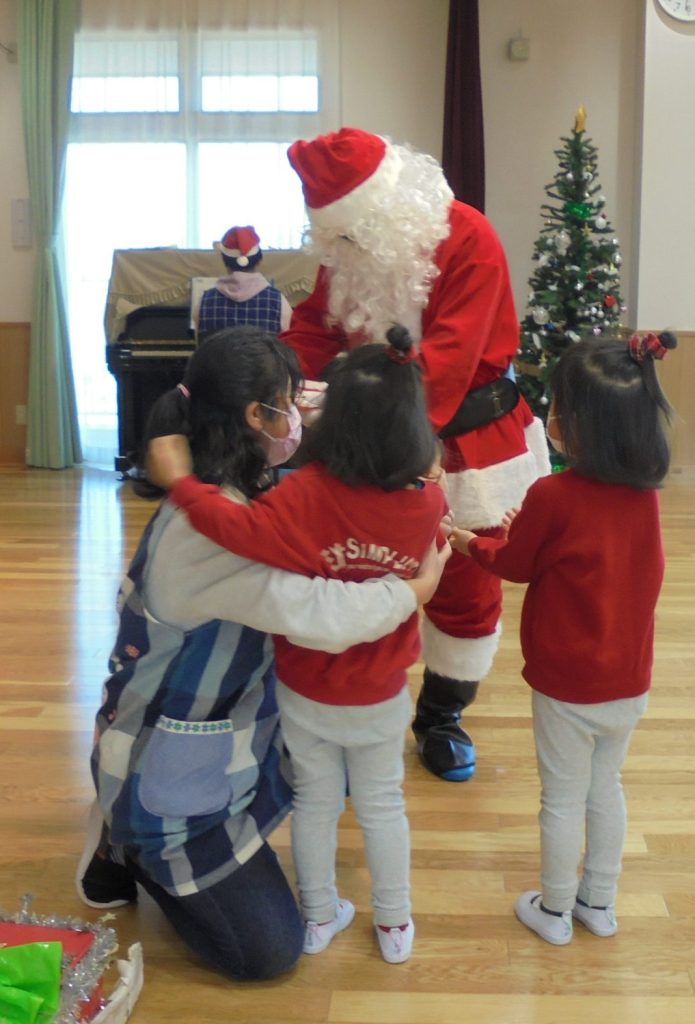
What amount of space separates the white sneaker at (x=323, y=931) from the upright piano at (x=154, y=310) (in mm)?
4577

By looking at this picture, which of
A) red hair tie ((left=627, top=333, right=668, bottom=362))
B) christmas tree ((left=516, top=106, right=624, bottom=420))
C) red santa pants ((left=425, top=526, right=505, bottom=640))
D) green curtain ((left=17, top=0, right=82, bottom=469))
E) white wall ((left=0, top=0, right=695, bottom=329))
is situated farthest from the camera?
green curtain ((left=17, top=0, right=82, bottom=469))

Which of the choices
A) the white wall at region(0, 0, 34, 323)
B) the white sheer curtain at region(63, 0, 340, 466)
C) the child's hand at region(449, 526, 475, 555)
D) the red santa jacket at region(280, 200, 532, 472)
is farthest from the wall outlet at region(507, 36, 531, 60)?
the child's hand at region(449, 526, 475, 555)

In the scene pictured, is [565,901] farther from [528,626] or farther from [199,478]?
[199,478]

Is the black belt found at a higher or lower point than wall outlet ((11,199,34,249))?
lower

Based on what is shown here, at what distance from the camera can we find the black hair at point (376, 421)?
146 centimetres

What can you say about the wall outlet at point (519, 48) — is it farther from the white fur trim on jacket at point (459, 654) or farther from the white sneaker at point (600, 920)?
the white sneaker at point (600, 920)

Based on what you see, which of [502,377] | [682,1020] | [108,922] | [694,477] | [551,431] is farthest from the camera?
[694,477]

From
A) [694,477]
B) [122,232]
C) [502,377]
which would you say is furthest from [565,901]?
[122,232]

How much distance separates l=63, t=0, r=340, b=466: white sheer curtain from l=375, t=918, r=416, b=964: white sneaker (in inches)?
210

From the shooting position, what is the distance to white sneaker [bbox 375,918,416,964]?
1.63 metres

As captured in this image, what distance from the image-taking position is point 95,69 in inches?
252

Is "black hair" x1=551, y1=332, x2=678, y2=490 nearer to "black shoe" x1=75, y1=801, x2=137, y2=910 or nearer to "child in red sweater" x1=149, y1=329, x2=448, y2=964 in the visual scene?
"child in red sweater" x1=149, y1=329, x2=448, y2=964

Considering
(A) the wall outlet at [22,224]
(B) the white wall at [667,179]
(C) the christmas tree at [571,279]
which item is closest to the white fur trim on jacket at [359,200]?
(C) the christmas tree at [571,279]

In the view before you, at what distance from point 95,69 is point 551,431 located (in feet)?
18.8
